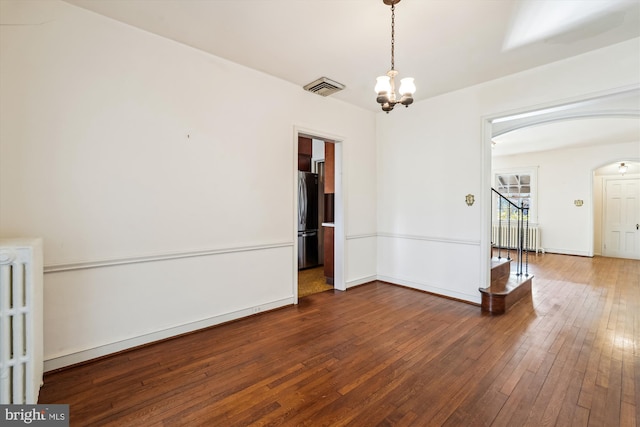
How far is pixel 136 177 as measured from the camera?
2.65 meters

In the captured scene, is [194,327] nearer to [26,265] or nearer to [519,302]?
[26,265]

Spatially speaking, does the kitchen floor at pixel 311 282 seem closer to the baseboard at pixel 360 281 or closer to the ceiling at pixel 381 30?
the baseboard at pixel 360 281

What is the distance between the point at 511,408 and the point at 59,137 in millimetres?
3925

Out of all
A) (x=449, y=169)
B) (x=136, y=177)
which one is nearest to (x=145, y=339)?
(x=136, y=177)

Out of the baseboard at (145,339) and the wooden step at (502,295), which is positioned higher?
the wooden step at (502,295)

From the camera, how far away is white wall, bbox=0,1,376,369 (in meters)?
2.22

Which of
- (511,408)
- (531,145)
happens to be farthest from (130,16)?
(531,145)

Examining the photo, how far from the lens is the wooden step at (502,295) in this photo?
3582 millimetres

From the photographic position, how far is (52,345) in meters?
2.30

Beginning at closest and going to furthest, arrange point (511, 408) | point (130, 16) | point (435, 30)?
point (511, 408) → point (130, 16) → point (435, 30)

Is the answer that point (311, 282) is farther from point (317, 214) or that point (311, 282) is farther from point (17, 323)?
point (17, 323)

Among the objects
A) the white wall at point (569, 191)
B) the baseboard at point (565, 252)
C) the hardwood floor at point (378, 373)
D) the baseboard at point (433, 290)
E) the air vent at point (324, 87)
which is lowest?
the hardwood floor at point (378, 373)

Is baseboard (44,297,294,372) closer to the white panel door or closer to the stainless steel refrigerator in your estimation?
the stainless steel refrigerator

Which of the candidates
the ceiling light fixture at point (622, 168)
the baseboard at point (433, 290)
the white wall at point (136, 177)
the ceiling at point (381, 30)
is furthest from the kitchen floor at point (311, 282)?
the ceiling light fixture at point (622, 168)
